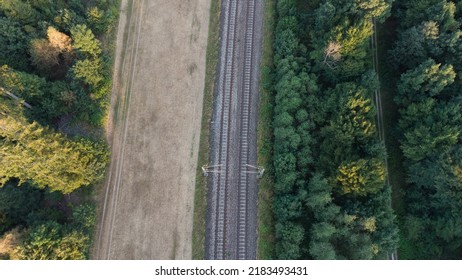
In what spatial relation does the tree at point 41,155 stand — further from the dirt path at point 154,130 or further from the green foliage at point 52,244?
the dirt path at point 154,130

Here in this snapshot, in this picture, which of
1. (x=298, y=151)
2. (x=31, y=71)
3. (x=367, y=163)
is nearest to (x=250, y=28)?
(x=298, y=151)

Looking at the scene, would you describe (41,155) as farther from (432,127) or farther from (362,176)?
(432,127)

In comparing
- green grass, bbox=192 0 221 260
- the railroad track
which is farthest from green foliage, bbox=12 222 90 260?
the railroad track

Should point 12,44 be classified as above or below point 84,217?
above

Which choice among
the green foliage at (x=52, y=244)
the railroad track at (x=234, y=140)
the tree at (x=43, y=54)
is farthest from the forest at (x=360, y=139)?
the tree at (x=43, y=54)

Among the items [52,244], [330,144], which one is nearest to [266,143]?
[330,144]
